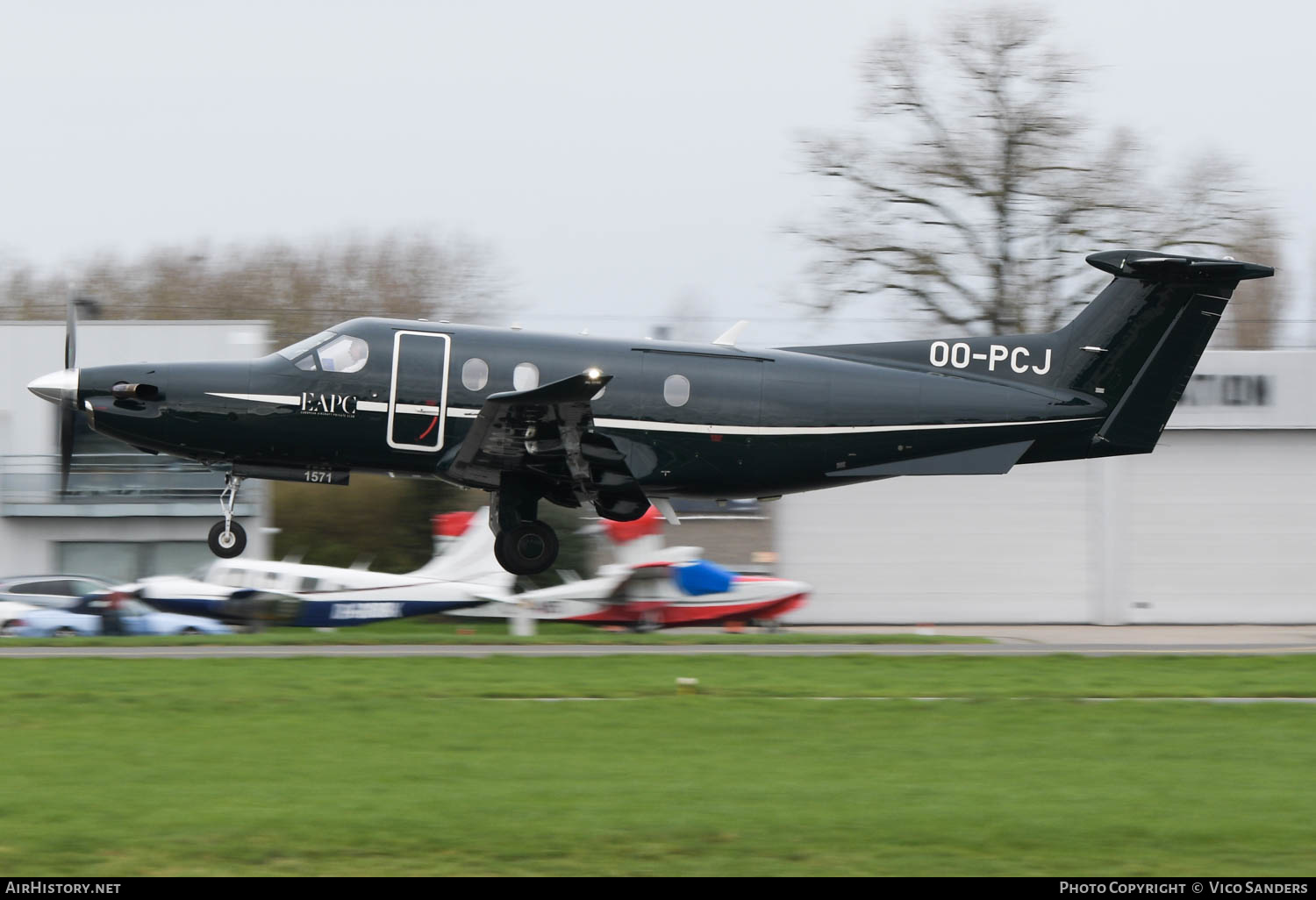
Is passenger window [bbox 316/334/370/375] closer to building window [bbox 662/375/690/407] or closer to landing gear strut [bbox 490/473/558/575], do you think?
landing gear strut [bbox 490/473/558/575]

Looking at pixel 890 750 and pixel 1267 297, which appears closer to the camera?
pixel 890 750

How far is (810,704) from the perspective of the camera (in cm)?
1602

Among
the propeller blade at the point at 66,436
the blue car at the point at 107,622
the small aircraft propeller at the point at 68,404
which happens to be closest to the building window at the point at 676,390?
the small aircraft propeller at the point at 68,404

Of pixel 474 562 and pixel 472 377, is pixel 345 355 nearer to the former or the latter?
pixel 472 377

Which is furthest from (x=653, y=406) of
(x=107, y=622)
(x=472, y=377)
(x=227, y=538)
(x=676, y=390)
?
(x=107, y=622)

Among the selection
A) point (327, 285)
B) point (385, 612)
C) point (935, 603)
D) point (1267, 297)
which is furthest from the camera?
point (1267, 297)

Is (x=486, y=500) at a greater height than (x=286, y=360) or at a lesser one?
lesser

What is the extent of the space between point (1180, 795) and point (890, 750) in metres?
2.70

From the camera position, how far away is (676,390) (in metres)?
17.6

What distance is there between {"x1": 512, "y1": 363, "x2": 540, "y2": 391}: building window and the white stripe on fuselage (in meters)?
0.55

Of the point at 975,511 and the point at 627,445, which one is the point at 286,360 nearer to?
the point at 627,445

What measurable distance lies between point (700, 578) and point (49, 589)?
1262cm

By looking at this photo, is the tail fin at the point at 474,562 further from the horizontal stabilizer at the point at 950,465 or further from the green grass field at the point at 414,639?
the horizontal stabilizer at the point at 950,465
